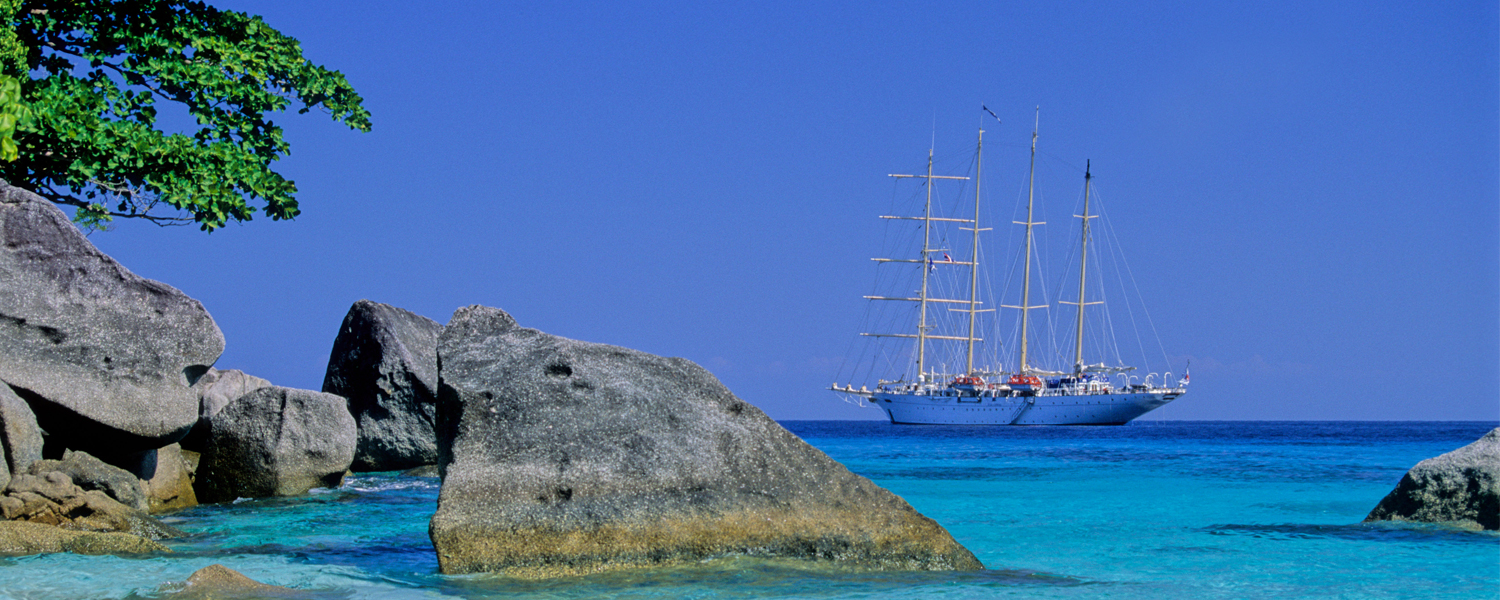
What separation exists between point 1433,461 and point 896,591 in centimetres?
699

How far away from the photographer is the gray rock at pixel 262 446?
1230 centimetres

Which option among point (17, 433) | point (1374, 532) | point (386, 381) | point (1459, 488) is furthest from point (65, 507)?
point (1459, 488)

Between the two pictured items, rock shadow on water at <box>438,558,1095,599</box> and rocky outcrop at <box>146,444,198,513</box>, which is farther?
rocky outcrop at <box>146,444,198,513</box>

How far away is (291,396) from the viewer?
12.3 meters

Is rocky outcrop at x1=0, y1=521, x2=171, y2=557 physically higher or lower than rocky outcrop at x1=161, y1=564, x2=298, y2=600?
higher

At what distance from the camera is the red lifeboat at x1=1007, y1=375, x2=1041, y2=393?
8319 centimetres

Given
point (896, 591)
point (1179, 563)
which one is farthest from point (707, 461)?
point (1179, 563)

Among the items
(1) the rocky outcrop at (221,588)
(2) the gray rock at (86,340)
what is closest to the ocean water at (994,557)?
(1) the rocky outcrop at (221,588)

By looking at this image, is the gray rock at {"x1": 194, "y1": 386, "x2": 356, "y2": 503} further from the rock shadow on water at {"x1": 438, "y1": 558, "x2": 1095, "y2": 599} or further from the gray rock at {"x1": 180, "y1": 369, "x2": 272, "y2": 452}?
the rock shadow on water at {"x1": 438, "y1": 558, "x2": 1095, "y2": 599}

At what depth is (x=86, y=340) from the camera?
10164 millimetres

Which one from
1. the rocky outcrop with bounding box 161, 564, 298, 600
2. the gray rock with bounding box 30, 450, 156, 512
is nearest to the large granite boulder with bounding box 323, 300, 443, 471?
the gray rock with bounding box 30, 450, 156, 512

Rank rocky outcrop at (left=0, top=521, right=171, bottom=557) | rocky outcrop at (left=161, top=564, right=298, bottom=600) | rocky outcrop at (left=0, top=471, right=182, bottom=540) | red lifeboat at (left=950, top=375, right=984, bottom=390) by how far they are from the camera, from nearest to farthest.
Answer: rocky outcrop at (left=161, top=564, right=298, bottom=600)
rocky outcrop at (left=0, top=521, right=171, bottom=557)
rocky outcrop at (left=0, top=471, right=182, bottom=540)
red lifeboat at (left=950, top=375, right=984, bottom=390)

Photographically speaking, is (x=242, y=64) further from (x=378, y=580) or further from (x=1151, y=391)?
(x=1151, y=391)

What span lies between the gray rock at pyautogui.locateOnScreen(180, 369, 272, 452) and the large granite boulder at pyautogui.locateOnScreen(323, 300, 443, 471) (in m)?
1.12
